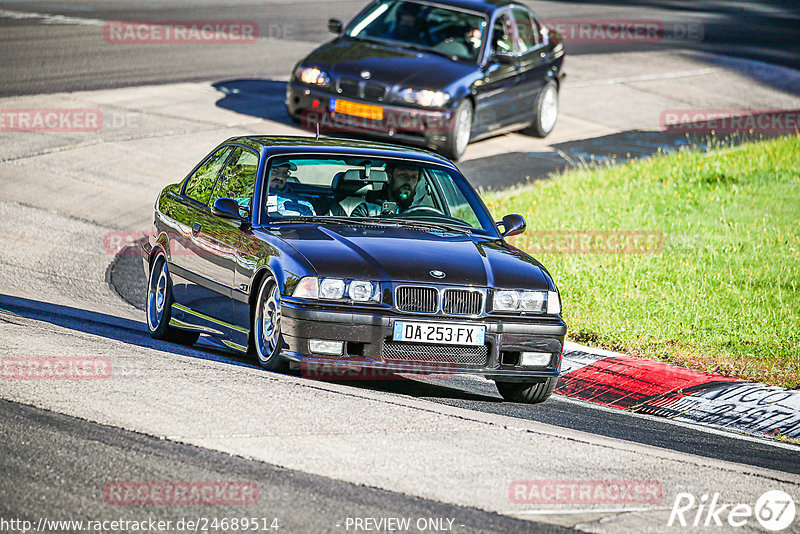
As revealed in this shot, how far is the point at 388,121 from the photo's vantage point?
16.0 metres

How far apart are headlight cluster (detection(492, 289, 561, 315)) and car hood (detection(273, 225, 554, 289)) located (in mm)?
46

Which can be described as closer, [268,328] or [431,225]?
[268,328]

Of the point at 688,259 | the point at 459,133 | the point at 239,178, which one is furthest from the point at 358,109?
the point at 239,178

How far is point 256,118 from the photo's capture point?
58.7ft

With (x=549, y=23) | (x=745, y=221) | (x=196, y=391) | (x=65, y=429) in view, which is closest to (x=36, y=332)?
(x=196, y=391)

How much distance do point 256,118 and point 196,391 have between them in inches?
460

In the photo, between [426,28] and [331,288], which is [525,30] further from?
[331,288]

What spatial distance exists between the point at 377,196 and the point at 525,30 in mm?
10693

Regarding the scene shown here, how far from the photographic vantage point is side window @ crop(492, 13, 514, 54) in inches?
697

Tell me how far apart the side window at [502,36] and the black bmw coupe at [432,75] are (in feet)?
0.05

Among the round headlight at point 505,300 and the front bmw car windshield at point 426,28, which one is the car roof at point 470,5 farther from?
the round headlight at point 505,300

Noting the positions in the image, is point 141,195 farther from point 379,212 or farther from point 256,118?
point 379,212

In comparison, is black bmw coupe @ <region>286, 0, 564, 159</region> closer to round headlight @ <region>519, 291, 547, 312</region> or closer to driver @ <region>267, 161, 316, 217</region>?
driver @ <region>267, 161, 316, 217</region>

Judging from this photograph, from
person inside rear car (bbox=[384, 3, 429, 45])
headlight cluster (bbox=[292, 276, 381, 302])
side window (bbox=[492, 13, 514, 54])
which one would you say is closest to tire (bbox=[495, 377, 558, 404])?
headlight cluster (bbox=[292, 276, 381, 302])
